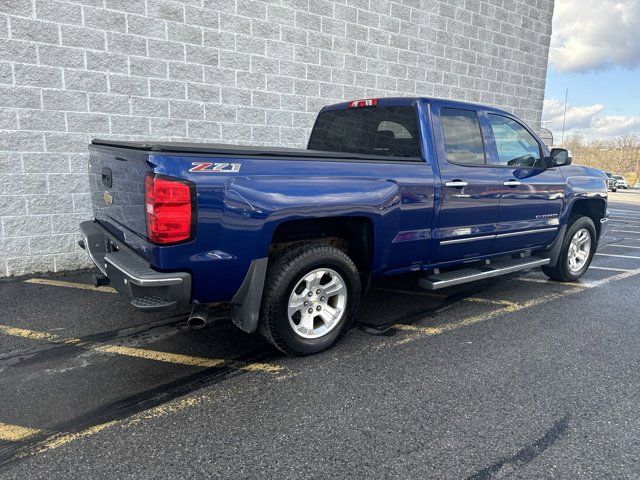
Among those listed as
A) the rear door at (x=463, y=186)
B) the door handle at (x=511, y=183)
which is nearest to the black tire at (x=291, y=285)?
the rear door at (x=463, y=186)

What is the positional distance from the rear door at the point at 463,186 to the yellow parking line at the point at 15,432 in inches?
130

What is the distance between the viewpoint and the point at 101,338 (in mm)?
4012

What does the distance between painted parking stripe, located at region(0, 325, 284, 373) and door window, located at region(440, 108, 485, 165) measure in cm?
244

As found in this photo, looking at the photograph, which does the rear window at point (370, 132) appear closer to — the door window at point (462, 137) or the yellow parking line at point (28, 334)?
the door window at point (462, 137)

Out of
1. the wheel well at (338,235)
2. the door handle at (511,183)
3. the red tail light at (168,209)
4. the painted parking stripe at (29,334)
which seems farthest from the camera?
the door handle at (511,183)

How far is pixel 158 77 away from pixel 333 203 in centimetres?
384

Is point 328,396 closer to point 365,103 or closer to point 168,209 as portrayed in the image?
point 168,209

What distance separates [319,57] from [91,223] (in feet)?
15.1

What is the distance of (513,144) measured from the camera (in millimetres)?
5121

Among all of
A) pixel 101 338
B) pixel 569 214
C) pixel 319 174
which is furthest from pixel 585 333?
pixel 101 338

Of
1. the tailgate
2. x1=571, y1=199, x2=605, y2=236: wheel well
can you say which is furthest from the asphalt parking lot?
x1=571, y1=199, x2=605, y2=236: wheel well

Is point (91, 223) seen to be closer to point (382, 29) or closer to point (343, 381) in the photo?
point (343, 381)

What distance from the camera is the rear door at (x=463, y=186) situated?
4332 mm

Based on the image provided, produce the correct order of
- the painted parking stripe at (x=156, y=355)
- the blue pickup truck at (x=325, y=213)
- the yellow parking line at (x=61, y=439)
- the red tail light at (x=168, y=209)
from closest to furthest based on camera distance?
the yellow parking line at (x=61, y=439), the red tail light at (x=168, y=209), the blue pickup truck at (x=325, y=213), the painted parking stripe at (x=156, y=355)
